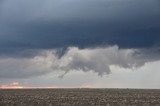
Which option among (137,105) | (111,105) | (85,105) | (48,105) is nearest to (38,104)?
(48,105)

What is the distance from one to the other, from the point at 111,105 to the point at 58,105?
9.53 m

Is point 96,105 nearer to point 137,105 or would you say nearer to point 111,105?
point 111,105

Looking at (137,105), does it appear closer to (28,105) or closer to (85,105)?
(85,105)

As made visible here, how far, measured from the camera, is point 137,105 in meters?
71.2

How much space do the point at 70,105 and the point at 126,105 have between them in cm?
1008

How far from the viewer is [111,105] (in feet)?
→ 232

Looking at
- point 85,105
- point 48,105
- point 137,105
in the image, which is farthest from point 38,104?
point 137,105

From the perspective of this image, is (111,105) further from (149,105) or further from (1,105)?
(1,105)

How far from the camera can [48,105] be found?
231ft

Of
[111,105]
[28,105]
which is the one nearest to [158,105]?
[111,105]

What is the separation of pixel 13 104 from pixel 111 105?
17738mm

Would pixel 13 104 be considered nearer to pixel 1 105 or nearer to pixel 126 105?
pixel 1 105

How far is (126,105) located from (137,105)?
7.56ft

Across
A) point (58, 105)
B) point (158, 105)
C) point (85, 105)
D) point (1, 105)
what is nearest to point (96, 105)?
point (85, 105)
